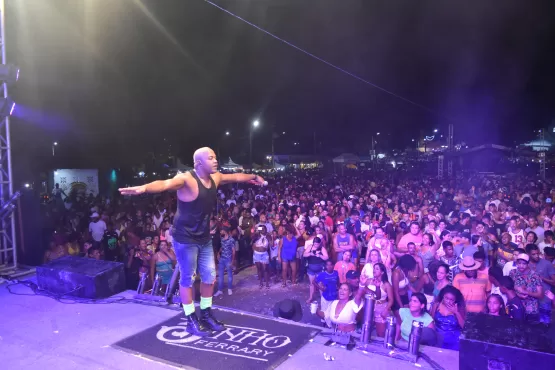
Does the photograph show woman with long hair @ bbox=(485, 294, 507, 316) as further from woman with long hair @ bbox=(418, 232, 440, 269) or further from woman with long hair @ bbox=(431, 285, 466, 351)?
woman with long hair @ bbox=(418, 232, 440, 269)

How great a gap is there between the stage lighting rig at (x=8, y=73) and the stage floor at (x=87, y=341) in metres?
2.69

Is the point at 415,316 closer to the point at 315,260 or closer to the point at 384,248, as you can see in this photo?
the point at 384,248

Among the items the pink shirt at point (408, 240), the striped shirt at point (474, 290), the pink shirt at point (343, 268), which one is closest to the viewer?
the striped shirt at point (474, 290)

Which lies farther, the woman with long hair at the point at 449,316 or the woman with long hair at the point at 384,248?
the woman with long hair at the point at 384,248

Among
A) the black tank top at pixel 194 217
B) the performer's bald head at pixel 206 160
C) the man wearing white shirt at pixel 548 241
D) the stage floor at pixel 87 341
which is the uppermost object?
the performer's bald head at pixel 206 160

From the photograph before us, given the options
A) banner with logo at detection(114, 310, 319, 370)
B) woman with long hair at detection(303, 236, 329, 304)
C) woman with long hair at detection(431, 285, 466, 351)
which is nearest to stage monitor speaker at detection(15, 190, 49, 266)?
banner with logo at detection(114, 310, 319, 370)

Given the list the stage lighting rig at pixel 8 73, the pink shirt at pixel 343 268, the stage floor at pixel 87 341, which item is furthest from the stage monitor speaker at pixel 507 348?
the stage lighting rig at pixel 8 73

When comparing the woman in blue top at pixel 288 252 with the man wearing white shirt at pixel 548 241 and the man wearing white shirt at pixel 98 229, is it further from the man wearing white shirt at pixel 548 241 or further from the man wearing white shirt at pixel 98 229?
the man wearing white shirt at pixel 548 241

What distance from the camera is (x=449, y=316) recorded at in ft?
14.2

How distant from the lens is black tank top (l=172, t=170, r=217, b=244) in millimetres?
3100

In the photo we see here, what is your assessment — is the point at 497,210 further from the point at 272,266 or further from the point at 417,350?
the point at 417,350

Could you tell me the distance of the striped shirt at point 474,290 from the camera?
4.79 meters

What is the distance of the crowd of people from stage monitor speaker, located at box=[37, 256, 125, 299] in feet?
1.63

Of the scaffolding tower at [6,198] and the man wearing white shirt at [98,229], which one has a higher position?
the scaffolding tower at [6,198]
